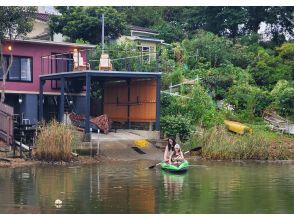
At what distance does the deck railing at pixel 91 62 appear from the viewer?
34375mm

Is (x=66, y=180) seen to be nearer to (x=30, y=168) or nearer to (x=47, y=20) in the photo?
(x=30, y=168)

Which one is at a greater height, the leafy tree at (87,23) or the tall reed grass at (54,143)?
the leafy tree at (87,23)

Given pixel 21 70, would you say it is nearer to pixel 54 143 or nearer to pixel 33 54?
pixel 33 54

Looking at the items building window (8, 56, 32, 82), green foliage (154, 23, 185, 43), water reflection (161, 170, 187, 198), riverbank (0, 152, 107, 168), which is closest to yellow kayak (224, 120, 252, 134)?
riverbank (0, 152, 107, 168)

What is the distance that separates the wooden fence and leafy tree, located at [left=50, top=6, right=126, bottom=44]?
18.6 m

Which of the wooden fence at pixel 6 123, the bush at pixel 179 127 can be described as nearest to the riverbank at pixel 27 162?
the wooden fence at pixel 6 123

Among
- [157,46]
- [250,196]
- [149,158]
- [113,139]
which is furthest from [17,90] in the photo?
[250,196]

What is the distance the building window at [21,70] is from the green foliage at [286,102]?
1402cm

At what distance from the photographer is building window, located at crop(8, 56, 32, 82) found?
3562cm

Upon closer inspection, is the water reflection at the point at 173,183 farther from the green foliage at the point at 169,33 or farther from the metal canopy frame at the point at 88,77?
the green foliage at the point at 169,33

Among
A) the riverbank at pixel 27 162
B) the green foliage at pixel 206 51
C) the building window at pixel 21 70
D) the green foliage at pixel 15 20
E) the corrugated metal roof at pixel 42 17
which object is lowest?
the riverbank at pixel 27 162

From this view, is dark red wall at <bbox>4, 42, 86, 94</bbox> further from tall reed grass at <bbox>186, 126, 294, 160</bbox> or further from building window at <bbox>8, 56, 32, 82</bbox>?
tall reed grass at <bbox>186, 126, 294, 160</bbox>

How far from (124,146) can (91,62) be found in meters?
10.7

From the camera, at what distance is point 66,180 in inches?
880
